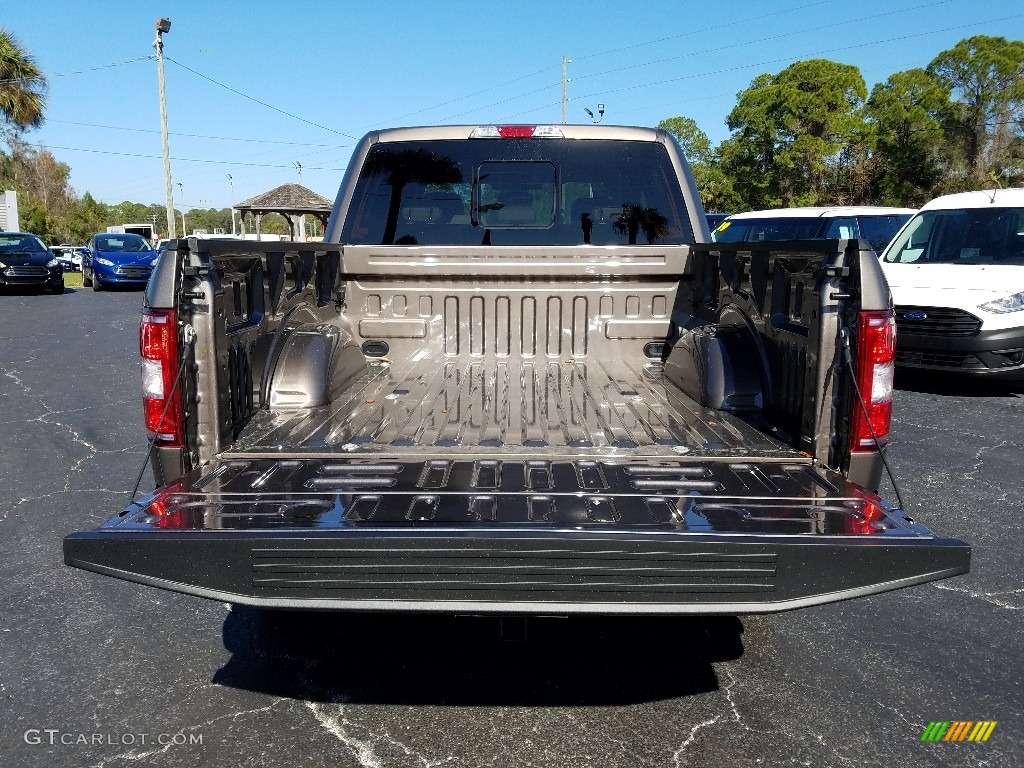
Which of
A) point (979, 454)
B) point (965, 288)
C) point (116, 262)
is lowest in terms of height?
point (979, 454)

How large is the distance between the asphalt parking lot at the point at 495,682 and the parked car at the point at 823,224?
9.04 meters

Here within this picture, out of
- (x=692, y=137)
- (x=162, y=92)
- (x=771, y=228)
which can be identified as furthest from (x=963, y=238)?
(x=692, y=137)

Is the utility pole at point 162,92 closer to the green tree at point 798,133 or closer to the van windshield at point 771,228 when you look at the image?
the van windshield at point 771,228

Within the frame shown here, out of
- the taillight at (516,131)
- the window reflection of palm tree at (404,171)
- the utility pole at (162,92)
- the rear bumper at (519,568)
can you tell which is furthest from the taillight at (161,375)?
the utility pole at (162,92)

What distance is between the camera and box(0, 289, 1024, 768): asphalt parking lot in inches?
105

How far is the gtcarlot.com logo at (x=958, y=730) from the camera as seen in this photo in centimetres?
272

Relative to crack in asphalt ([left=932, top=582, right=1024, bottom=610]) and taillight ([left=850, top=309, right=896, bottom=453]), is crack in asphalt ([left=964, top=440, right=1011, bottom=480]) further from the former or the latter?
taillight ([left=850, top=309, right=896, bottom=453])

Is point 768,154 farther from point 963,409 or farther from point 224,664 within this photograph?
point 224,664

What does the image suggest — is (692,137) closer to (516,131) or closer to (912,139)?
(912,139)

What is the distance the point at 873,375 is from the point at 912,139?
4308cm

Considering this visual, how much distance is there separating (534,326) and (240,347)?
6.10ft

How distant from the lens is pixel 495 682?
3.06m

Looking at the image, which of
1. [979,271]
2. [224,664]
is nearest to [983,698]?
[224,664]

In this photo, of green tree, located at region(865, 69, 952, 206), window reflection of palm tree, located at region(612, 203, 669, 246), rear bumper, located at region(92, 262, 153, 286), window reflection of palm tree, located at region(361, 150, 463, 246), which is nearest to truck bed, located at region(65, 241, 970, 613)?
window reflection of palm tree, located at region(612, 203, 669, 246)
